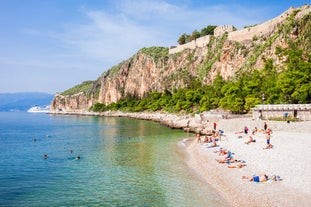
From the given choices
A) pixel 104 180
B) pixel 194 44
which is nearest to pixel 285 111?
pixel 104 180

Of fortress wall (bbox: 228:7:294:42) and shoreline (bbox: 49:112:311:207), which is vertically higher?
fortress wall (bbox: 228:7:294:42)

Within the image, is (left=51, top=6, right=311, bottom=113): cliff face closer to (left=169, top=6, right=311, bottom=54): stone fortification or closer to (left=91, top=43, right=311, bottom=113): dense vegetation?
(left=169, top=6, right=311, bottom=54): stone fortification

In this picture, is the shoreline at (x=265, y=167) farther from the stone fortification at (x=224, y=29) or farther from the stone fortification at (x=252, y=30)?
the stone fortification at (x=224, y=29)

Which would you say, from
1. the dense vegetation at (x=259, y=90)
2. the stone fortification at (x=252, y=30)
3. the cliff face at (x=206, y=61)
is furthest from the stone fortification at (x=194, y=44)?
the dense vegetation at (x=259, y=90)

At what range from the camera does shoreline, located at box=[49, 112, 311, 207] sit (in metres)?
17.0

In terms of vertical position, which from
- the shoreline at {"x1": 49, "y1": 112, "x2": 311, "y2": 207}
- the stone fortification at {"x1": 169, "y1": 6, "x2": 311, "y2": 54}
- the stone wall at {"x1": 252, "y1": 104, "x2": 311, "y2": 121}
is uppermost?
the stone fortification at {"x1": 169, "y1": 6, "x2": 311, "y2": 54}

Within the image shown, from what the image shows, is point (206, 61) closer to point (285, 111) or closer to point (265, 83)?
point (265, 83)

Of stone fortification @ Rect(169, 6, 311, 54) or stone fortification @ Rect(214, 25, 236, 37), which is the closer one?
stone fortification @ Rect(169, 6, 311, 54)

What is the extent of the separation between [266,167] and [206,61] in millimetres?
91826

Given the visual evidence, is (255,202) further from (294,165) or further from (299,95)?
(299,95)

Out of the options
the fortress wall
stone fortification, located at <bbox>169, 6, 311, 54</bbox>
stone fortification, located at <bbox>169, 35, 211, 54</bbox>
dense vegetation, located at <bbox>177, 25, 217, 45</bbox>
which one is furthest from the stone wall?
dense vegetation, located at <bbox>177, 25, 217, 45</bbox>

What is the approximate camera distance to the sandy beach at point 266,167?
17.1 metres

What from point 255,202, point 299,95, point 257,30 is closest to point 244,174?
point 255,202

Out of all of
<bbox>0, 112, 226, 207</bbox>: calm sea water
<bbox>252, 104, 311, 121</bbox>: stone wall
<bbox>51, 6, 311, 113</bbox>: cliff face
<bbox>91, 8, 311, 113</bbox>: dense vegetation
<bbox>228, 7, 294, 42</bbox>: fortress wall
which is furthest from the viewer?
<bbox>228, 7, 294, 42</bbox>: fortress wall
